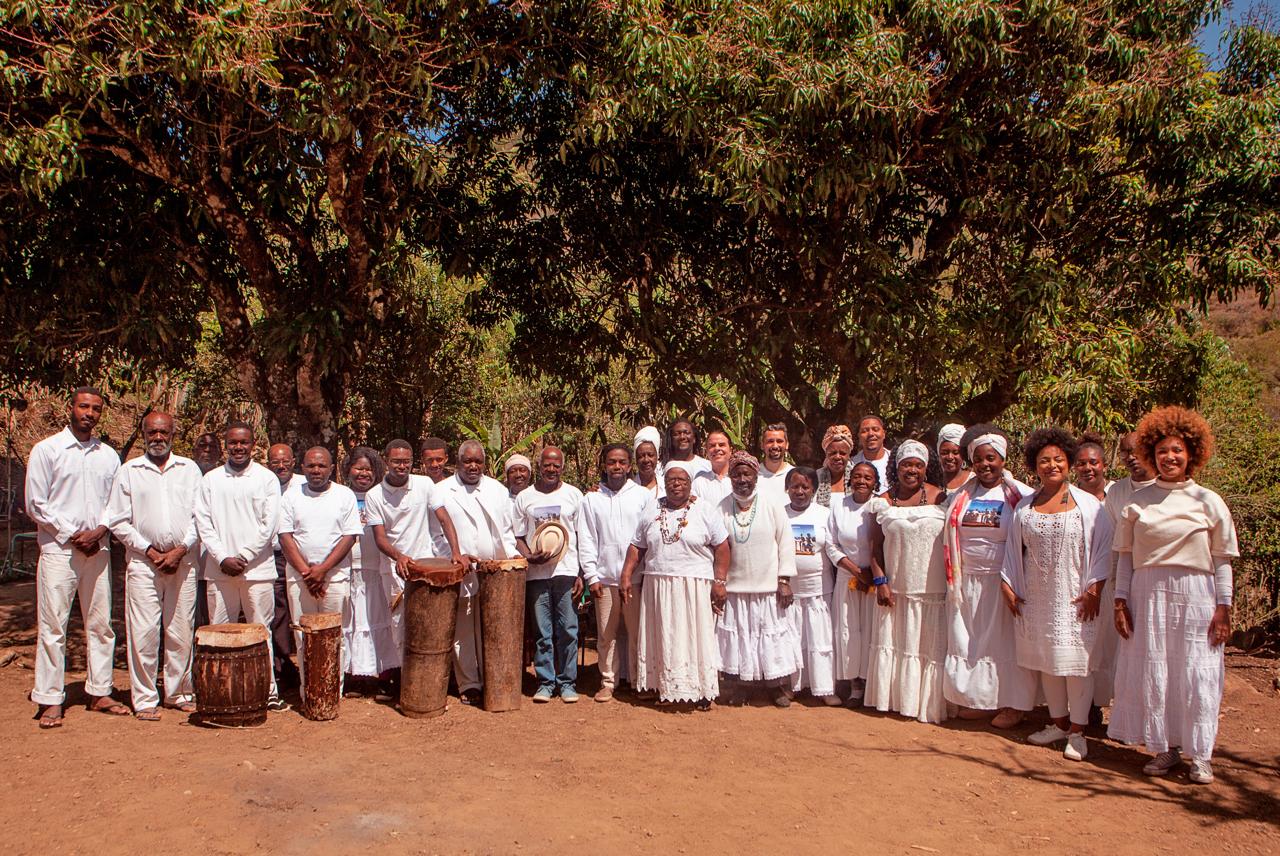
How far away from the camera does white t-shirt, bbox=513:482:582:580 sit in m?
7.27

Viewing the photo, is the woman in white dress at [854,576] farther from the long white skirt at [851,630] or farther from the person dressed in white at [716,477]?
the person dressed in white at [716,477]

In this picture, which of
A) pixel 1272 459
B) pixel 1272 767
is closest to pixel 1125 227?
pixel 1272 459

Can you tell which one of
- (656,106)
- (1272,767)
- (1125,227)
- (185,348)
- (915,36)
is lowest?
(1272,767)

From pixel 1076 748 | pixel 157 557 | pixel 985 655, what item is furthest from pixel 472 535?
pixel 1076 748

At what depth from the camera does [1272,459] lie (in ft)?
30.3

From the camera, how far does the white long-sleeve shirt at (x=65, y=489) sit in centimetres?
639

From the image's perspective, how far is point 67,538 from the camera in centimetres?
645

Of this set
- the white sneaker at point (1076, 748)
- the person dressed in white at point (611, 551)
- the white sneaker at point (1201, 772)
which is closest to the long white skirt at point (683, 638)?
the person dressed in white at point (611, 551)

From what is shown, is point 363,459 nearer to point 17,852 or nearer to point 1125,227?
point 17,852

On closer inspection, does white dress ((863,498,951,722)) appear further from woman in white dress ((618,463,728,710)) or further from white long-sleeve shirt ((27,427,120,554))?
white long-sleeve shirt ((27,427,120,554))

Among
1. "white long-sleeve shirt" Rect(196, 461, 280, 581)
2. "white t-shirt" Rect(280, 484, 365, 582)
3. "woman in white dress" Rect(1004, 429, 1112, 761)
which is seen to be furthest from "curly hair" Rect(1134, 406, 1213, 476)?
"white long-sleeve shirt" Rect(196, 461, 280, 581)

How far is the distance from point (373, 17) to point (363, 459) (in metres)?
3.04

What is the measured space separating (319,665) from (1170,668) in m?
4.95

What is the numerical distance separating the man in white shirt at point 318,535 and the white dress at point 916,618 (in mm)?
3532
